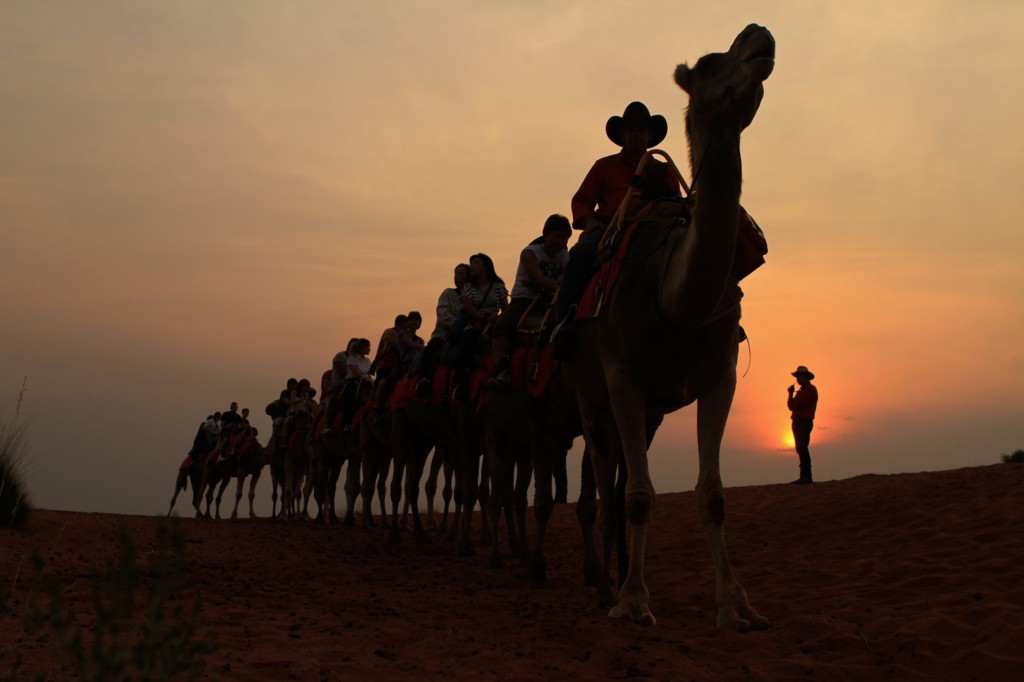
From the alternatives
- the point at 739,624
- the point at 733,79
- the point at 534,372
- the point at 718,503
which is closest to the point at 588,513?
the point at 534,372

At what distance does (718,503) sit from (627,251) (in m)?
1.94

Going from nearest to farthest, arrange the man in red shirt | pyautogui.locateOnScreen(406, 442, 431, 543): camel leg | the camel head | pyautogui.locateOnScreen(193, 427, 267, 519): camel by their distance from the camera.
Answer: the camel head
the man in red shirt
pyautogui.locateOnScreen(406, 442, 431, 543): camel leg
pyautogui.locateOnScreen(193, 427, 267, 519): camel

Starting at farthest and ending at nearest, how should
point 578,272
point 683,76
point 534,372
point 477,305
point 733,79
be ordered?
1. point 477,305
2. point 534,372
3. point 578,272
4. point 683,76
5. point 733,79

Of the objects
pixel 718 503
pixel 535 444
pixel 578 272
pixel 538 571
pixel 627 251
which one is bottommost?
pixel 538 571

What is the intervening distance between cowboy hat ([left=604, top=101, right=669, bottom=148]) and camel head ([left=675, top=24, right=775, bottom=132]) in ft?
8.64

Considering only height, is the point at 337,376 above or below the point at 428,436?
above

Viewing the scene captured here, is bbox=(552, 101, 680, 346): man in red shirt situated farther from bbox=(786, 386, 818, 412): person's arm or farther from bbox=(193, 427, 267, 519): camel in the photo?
bbox=(193, 427, 267, 519): camel

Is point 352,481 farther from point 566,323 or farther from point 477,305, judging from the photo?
point 566,323

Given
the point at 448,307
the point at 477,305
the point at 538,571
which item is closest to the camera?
the point at 538,571

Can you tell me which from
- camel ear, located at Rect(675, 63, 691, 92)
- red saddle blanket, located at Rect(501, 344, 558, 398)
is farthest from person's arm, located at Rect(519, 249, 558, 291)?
camel ear, located at Rect(675, 63, 691, 92)

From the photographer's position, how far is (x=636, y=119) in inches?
357

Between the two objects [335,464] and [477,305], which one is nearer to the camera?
[477,305]

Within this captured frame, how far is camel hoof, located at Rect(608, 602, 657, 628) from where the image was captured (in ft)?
23.7

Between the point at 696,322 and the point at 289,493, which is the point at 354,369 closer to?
the point at 289,493
